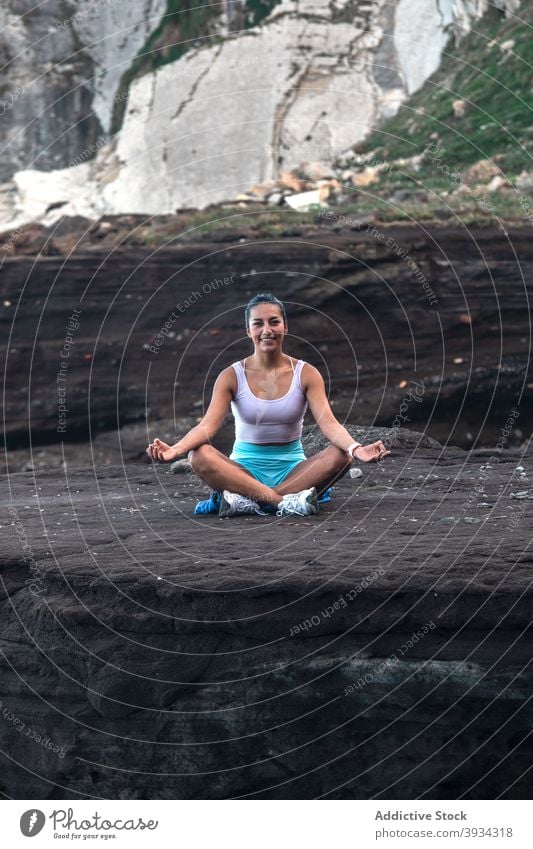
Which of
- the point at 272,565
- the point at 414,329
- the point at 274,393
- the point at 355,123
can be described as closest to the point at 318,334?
the point at 414,329

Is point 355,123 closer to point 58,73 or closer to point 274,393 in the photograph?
point 58,73

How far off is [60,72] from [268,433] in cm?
1985

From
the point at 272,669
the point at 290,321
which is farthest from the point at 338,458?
the point at 290,321

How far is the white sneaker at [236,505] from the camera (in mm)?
8109

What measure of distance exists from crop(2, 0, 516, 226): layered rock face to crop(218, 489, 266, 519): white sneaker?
53.8 feet

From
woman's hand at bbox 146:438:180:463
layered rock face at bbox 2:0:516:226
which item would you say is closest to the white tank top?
woman's hand at bbox 146:438:180:463

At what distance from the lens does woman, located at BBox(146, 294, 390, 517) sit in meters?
7.93

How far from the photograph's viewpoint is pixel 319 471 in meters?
8.02

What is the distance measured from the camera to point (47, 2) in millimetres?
26297

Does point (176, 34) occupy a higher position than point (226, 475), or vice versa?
point (176, 34)

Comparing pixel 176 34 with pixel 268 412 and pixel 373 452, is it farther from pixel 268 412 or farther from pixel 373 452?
pixel 373 452

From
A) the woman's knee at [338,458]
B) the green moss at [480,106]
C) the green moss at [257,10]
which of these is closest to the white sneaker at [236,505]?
the woman's knee at [338,458]

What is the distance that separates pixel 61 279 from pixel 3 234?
8.80 ft

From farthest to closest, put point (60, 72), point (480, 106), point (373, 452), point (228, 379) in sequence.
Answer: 1. point (60, 72)
2. point (480, 106)
3. point (228, 379)
4. point (373, 452)
